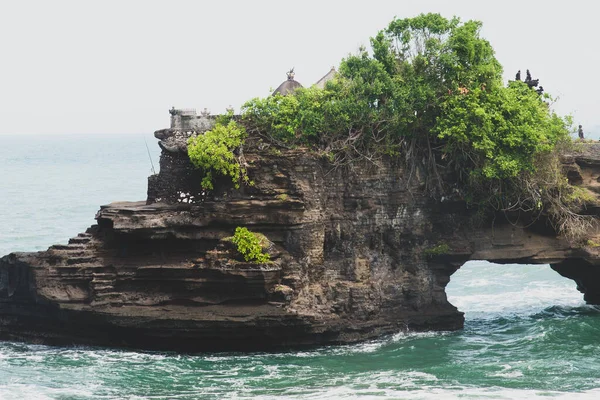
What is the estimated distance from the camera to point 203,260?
31109mm

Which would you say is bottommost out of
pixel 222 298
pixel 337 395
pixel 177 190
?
pixel 337 395

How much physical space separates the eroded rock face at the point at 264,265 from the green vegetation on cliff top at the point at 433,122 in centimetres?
77

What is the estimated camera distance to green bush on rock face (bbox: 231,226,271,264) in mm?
30625

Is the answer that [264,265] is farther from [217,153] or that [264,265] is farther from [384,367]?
[384,367]

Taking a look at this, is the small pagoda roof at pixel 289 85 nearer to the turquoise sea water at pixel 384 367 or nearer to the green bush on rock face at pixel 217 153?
the green bush on rock face at pixel 217 153

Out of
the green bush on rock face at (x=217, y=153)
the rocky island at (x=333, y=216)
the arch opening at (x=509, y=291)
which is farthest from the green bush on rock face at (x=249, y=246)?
the arch opening at (x=509, y=291)

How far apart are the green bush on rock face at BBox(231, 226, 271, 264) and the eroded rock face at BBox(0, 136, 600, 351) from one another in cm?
26

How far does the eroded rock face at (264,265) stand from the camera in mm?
31109

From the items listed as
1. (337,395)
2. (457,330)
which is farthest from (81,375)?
(457,330)

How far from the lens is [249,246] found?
101ft

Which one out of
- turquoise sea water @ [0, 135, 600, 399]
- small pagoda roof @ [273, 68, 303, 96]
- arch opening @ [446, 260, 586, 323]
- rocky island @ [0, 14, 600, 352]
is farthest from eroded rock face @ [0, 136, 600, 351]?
arch opening @ [446, 260, 586, 323]

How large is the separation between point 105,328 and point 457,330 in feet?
37.2

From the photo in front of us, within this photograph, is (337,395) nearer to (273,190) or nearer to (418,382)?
(418,382)

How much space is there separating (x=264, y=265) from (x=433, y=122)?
23.4ft
